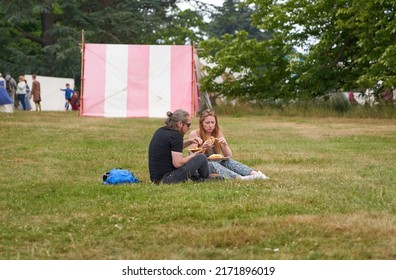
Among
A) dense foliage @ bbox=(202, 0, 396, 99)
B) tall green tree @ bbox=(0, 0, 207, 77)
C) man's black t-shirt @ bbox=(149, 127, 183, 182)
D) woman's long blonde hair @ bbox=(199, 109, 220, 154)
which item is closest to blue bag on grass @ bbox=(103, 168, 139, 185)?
man's black t-shirt @ bbox=(149, 127, 183, 182)

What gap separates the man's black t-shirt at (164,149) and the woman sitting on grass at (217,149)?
0.60 m

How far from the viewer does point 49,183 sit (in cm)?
934

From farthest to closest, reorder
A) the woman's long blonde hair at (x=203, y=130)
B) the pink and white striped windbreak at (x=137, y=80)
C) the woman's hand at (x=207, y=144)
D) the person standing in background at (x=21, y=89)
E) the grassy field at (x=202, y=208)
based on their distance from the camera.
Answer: the person standing in background at (x=21, y=89) < the pink and white striped windbreak at (x=137, y=80) < the woman's long blonde hair at (x=203, y=130) < the woman's hand at (x=207, y=144) < the grassy field at (x=202, y=208)

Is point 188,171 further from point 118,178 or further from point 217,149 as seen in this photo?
point 217,149

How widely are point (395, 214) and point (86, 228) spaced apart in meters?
2.53

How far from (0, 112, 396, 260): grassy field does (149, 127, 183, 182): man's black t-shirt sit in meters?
0.22

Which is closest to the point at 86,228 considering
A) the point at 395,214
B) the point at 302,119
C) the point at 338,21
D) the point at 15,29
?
the point at 395,214

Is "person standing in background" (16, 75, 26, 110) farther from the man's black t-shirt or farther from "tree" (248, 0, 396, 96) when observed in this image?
the man's black t-shirt

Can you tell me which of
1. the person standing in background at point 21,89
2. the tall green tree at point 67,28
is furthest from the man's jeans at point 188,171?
the tall green tree at point 67,28

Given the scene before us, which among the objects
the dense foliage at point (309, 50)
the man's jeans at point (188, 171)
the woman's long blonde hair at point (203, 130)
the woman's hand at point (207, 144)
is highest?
the dense foliage at point (309, 50)

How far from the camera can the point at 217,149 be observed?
9.96 m

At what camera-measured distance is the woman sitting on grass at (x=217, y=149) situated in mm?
9430

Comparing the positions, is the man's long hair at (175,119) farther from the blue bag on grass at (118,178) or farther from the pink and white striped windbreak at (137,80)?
the pink and white striped windbreak at (137,80)
